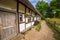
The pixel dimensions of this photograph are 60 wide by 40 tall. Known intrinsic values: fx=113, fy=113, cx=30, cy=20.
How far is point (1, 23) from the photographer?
522cm

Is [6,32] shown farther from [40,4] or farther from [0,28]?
[40,4]

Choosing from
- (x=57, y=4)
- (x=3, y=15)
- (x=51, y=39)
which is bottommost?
(x=51, y=39)

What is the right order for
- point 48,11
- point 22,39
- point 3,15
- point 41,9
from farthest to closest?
point 48,11, point 41,9, point 22,39, point 3,15

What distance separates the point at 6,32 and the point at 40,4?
64713 millimetres

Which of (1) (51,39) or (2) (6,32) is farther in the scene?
(1) (51,39)

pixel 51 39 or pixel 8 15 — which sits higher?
pixel 8 15

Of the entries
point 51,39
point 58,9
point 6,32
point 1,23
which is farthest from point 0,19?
point 58,9

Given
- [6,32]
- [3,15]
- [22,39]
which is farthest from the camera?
[22,39]

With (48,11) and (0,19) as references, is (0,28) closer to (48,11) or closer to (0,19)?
(0,19)

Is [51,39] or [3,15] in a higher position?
[3,15]

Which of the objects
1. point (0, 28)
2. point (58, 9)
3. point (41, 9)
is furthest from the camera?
point (41, 9)

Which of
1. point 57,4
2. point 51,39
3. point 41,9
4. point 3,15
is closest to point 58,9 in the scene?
point 57,4

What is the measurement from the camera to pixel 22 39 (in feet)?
27.3

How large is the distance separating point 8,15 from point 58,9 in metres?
55.6
